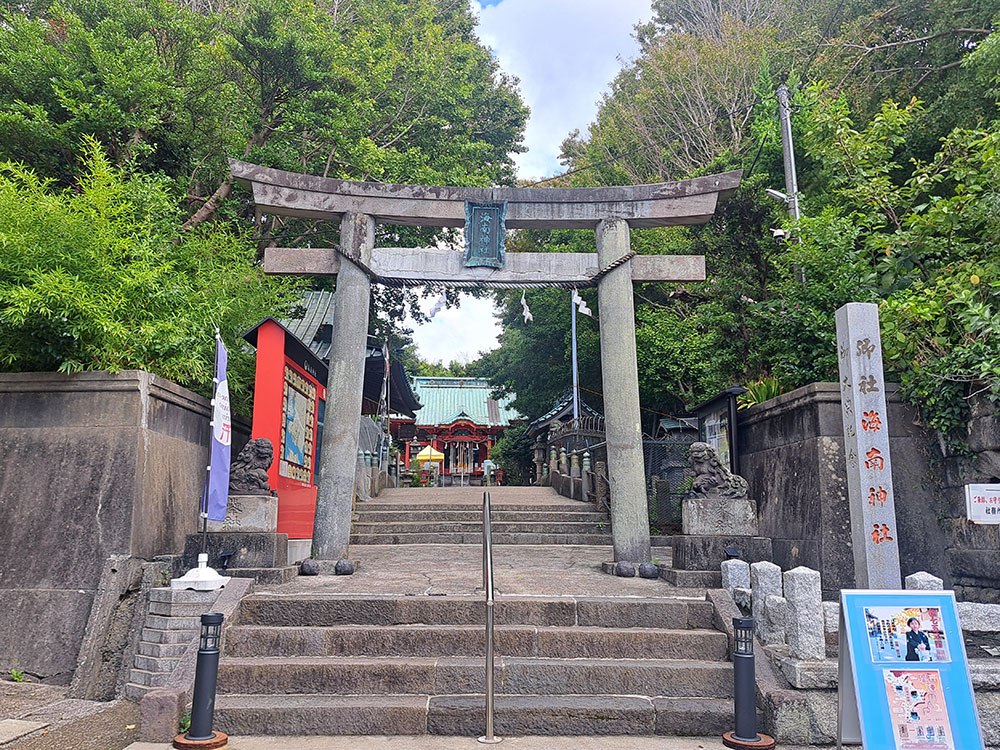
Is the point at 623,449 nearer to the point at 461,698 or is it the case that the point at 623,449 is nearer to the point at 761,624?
the point at 761,624

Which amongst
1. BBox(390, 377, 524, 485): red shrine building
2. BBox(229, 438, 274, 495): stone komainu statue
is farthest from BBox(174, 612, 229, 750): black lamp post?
BBox(390, 377, 524, 485): red shrine building

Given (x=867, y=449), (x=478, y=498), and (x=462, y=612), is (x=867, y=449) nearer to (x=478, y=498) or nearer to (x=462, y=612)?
(x=462, y=612)

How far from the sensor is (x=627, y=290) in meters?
9.23

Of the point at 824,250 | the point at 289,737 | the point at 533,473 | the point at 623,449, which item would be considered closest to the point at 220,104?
the point at 623,449

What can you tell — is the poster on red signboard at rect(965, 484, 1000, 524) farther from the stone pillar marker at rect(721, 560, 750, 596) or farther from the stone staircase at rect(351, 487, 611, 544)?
the stone staircase at rect(351, 487, 611, 544)

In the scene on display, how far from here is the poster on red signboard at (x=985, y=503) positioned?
526cm

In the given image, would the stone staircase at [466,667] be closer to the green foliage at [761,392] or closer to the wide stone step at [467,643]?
the wide stone step at [467,643]

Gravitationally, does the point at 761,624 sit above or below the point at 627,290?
below

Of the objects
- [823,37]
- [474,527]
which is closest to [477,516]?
[474,527]

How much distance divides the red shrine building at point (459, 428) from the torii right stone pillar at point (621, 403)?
2380cm

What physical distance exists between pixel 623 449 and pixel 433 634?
12.3 feet

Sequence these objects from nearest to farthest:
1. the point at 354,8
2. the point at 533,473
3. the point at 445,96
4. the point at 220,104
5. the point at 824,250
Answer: the point at 824,250 < the point at 220,104 < the point at 445,96 < the point at 354,8 < the point at 533,473

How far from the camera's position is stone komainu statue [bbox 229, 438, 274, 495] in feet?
24.3

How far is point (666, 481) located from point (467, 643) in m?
8.02
